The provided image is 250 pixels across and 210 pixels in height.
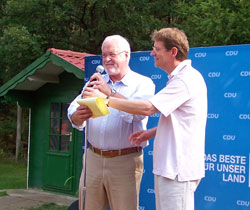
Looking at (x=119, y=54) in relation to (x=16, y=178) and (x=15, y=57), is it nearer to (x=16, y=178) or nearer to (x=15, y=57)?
(x=16, y=178)

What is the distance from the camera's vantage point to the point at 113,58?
303 centimetres

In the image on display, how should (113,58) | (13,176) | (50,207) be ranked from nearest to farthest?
(113,58)
(50,207)
(13,176)

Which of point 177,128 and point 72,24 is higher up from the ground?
point 72,24

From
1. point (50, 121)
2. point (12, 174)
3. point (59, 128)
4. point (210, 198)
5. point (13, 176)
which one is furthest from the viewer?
point (12, 174)

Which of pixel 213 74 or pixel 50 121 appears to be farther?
pixel 50 121

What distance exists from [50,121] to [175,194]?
241 inches

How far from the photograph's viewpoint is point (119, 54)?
9.95ft

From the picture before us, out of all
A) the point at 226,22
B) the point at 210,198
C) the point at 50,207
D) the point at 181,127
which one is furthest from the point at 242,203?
the point at 226,22

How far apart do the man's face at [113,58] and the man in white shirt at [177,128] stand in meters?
0.51

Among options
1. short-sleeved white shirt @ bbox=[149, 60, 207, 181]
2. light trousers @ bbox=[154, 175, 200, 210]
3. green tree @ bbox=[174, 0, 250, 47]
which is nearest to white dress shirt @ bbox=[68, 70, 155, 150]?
short-sleeved white shirt @ bbox=[149, 60, 207, 181]

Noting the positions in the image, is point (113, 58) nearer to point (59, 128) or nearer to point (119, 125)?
point (119, 125)

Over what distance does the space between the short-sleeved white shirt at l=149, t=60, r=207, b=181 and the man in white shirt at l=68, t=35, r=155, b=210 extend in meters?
0.51

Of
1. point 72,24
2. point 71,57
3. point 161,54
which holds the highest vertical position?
point 72,24

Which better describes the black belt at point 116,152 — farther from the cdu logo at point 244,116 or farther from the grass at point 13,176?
the grass at point 13,176
